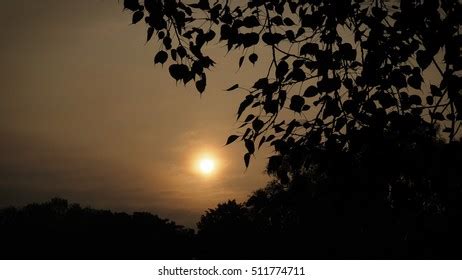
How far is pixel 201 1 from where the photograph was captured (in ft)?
15.5

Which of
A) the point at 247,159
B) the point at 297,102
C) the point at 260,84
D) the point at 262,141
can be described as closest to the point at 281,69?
the point at 260,84

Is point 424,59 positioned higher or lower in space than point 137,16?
lower

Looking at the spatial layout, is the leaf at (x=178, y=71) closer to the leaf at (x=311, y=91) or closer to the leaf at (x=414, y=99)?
the leaf at (x=311, y=91)

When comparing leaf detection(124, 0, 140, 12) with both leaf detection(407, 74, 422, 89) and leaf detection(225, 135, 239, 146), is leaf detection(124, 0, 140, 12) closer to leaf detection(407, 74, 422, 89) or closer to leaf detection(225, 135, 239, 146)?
leaf detection(225, 135, 239, 146)

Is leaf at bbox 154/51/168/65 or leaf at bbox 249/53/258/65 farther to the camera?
leaf at bbox 249/53/258/65

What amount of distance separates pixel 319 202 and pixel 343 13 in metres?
1.69

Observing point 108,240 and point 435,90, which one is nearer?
point 435,90

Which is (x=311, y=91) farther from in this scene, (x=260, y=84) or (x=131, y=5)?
(x=131, y=5)

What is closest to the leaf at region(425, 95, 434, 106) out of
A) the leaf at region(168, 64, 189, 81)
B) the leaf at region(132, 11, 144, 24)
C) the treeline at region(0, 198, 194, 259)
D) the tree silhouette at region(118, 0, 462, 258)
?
the tree silhouette at region(118, 0, 462, 258)

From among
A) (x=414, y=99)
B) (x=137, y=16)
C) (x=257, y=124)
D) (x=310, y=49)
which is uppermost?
(x=137, y=16)
